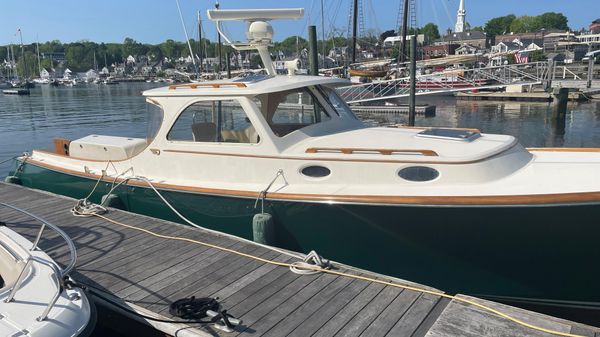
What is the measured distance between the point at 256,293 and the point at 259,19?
4423 mm

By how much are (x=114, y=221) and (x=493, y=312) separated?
4.91 metres

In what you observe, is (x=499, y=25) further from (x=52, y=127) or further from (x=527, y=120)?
(x=52, y=127)

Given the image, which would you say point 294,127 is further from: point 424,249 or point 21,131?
point 21,131

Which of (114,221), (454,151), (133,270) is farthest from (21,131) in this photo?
(454,151)

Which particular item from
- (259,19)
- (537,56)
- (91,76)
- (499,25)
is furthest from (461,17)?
(259,19)

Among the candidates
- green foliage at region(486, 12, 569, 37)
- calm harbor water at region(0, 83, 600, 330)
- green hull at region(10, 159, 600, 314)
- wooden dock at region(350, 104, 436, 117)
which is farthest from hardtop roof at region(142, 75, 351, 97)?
green foliage at region(486, 12, 569, 37)

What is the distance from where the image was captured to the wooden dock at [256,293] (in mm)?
3730

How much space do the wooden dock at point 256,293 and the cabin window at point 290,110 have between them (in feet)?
5.31

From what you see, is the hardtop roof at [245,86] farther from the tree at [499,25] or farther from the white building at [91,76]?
the tree at [499,25]

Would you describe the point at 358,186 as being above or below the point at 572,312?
above

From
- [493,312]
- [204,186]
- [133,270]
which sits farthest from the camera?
[204,186]

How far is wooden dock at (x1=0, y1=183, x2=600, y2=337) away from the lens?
3.73 m

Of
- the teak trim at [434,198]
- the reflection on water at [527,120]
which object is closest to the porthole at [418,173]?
the teak trim at [434,198]

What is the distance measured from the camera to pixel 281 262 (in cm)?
502
